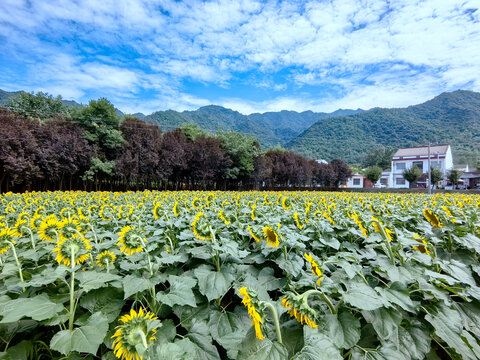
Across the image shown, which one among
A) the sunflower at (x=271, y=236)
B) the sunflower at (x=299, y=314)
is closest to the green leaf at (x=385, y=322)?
the sunflower at (x=299, y=314)

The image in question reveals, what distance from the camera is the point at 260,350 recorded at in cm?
90

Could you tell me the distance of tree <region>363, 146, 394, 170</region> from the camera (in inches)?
3154

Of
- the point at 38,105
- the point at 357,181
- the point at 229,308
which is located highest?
the point at 38,105

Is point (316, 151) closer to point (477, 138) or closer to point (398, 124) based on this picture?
point (398, 124)

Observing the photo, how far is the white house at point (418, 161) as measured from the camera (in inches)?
2060

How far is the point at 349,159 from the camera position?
8862 centimetres

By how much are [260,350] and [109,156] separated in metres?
27.6

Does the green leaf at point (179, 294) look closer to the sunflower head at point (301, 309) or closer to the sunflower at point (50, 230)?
the sunflower head at point (301, 309)

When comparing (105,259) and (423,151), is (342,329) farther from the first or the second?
(423,151)

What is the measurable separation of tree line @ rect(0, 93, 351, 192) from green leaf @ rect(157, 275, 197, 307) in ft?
73.9

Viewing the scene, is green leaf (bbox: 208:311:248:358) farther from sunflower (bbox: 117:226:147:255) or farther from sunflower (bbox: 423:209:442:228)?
sunflower (bbox: 423:209:442:228)

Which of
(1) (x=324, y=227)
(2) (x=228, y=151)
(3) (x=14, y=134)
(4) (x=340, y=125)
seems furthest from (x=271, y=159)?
(4) (x=340, y=125)

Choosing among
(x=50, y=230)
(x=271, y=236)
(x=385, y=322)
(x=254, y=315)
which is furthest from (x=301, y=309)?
(x=50, y=230)

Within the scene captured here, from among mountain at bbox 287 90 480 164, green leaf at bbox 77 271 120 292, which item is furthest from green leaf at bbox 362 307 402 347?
mountain at bbox 287 90 480 164
